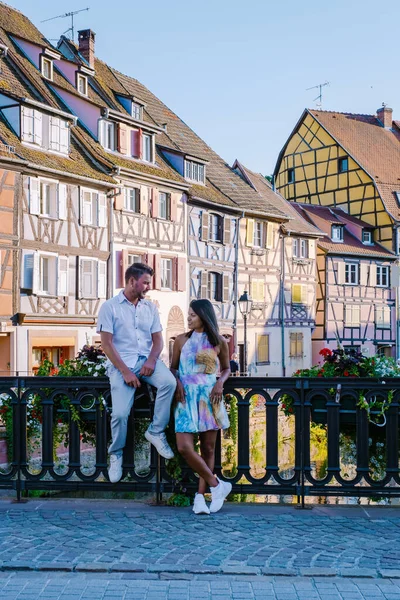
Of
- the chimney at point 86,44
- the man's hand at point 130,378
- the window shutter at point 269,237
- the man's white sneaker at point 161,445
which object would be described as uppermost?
the chimney at point 86,44

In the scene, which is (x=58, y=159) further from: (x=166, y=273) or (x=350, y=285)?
(x=350, y=285)

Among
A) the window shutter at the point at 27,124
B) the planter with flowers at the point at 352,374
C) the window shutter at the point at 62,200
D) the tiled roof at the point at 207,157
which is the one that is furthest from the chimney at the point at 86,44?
the planter with flowers at the point at 352,374

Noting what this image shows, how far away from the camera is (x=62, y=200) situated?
2555 centimetres

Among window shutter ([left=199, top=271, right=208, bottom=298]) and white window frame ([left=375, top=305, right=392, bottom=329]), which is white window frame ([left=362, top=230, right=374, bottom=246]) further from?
window shutter ([left=199, top=271, right=208, bottom=298])

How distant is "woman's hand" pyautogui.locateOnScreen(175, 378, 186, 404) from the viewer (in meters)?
6.03

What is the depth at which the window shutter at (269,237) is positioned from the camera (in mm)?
37681

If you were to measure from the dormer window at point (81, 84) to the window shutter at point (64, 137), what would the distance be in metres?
3.62

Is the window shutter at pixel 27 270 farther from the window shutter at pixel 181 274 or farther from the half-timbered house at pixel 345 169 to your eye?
the half-timbered house at pixel 345 169

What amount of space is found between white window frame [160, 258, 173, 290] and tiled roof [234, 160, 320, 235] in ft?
28.8

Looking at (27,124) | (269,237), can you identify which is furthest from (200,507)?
(269,237)

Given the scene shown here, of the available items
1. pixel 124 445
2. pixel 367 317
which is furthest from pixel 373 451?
pixel 367 317

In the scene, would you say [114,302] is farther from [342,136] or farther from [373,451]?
[342,136]

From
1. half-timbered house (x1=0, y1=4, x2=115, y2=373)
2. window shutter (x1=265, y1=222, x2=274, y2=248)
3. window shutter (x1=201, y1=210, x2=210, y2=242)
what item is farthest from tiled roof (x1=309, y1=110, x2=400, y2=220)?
half-timbered house (x1=0, y1=4, x2=115, y2=373)

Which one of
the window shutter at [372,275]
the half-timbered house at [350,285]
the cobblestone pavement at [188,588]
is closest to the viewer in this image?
the cobblestone pavement at [188,588]
